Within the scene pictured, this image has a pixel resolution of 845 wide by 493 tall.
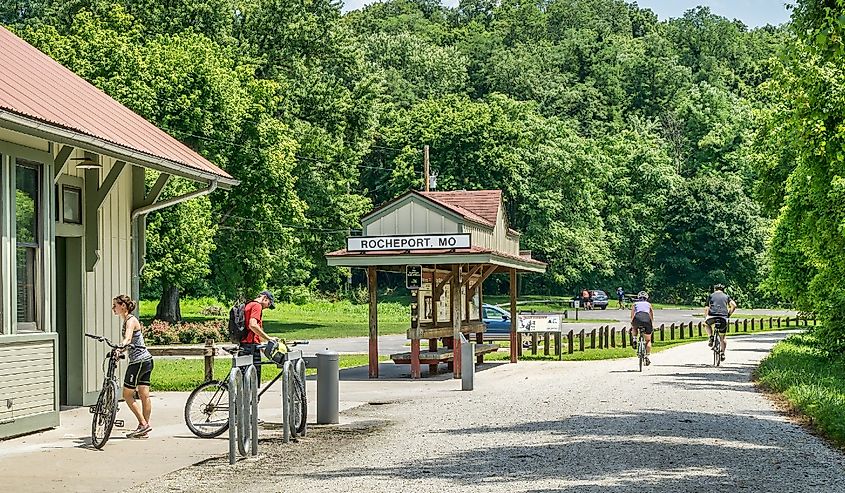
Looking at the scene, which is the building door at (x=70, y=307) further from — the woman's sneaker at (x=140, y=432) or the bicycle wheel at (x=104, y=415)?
the bicycle wheel at (x=104, y=415)

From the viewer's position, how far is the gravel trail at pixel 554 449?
11008 mm

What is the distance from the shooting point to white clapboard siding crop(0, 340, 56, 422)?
14.5 m

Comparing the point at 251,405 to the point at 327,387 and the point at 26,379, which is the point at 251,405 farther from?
the point at 327,387

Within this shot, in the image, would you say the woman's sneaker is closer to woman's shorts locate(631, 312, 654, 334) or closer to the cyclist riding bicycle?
woman's shorts locate(631, 312, 654, 334)

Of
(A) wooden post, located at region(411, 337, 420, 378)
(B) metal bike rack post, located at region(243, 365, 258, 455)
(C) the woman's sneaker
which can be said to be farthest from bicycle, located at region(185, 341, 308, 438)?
(A) wooden post, located at region(411, 337, 420, 378)

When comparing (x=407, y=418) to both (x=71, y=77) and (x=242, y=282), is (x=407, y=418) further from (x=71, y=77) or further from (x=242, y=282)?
(x=242, y=282)

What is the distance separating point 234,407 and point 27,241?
4.39 m

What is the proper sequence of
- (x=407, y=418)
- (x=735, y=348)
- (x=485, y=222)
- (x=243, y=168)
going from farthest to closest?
1. (x=243, y=168)
2. (x=735, y=348)
3. (x=485, y=222)
4. (x=407, y=418)

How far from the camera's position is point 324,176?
203ft

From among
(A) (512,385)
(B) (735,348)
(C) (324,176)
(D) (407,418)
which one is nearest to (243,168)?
(C) (324,176)

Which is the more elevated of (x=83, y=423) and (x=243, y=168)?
(x=243, y=168)

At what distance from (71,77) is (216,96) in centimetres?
2891

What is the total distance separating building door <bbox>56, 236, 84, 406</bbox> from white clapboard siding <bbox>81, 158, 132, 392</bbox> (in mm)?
144

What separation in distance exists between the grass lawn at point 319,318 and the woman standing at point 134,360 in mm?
33181
